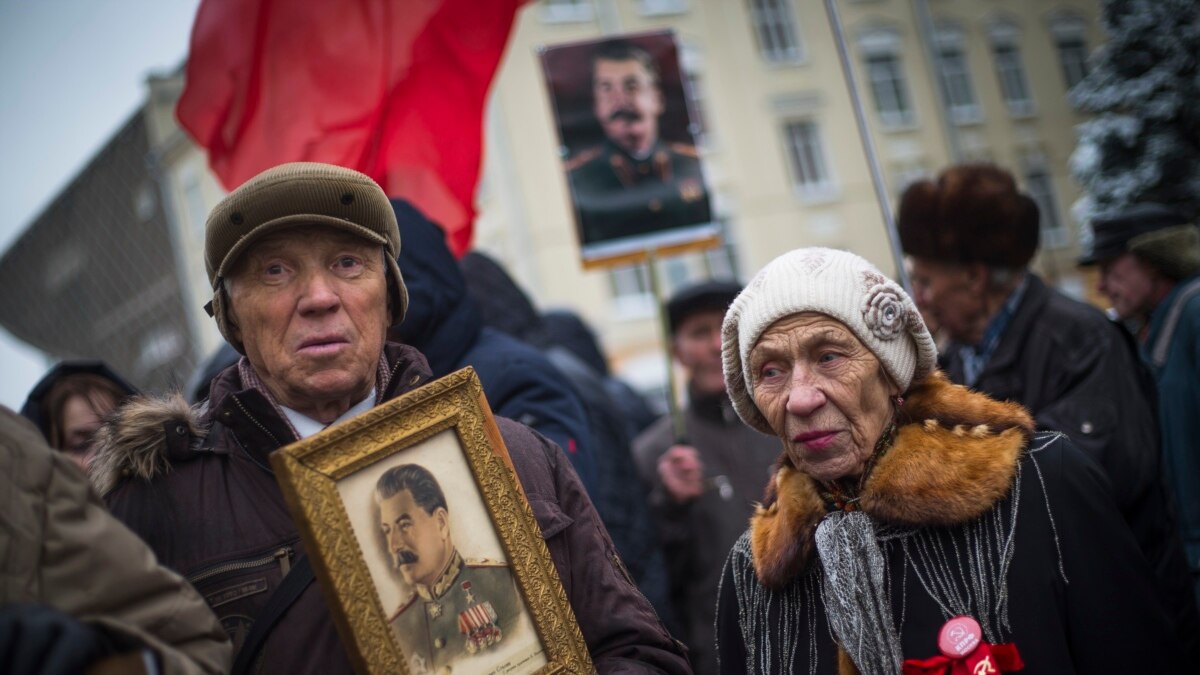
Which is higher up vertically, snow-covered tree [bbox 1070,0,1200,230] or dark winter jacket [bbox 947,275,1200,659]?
snow-covered tree [bbox 1070,0,1200,230]

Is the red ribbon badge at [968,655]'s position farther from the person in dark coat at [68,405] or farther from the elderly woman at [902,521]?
the person in dark coat at [68,405]

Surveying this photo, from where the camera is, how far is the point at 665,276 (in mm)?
24438

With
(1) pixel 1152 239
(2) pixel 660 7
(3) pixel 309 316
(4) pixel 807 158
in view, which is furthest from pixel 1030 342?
(4) pixel 807 158

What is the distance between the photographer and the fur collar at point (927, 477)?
2398 mm

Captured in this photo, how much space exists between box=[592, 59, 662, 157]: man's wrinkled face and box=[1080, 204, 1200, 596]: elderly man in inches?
82.2

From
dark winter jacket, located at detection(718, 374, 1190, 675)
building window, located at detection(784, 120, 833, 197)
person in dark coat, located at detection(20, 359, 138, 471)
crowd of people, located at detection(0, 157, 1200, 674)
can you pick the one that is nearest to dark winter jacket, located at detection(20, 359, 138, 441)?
person in dark coat, located at detection(20, 359, 138, 471)

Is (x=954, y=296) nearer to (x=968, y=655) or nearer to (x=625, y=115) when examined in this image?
(x=625, y=115)

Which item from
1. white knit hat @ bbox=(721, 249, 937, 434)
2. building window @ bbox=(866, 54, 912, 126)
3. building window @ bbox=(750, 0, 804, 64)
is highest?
building window @ bbox=(750, 0, 804, 64)

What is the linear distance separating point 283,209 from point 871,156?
298cm

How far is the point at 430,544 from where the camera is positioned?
1.89 metres

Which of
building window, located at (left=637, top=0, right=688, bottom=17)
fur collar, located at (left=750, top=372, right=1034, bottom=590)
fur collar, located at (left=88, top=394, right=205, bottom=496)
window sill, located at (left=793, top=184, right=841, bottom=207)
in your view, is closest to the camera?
fur collar, located at (left=88, top=394, right=205, bottom=496)

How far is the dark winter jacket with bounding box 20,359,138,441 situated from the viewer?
372 centimetres

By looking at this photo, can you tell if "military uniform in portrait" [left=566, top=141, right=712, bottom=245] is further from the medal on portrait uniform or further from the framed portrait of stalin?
the medal on portrait uniform

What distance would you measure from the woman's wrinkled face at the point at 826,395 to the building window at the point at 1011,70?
26.9m
